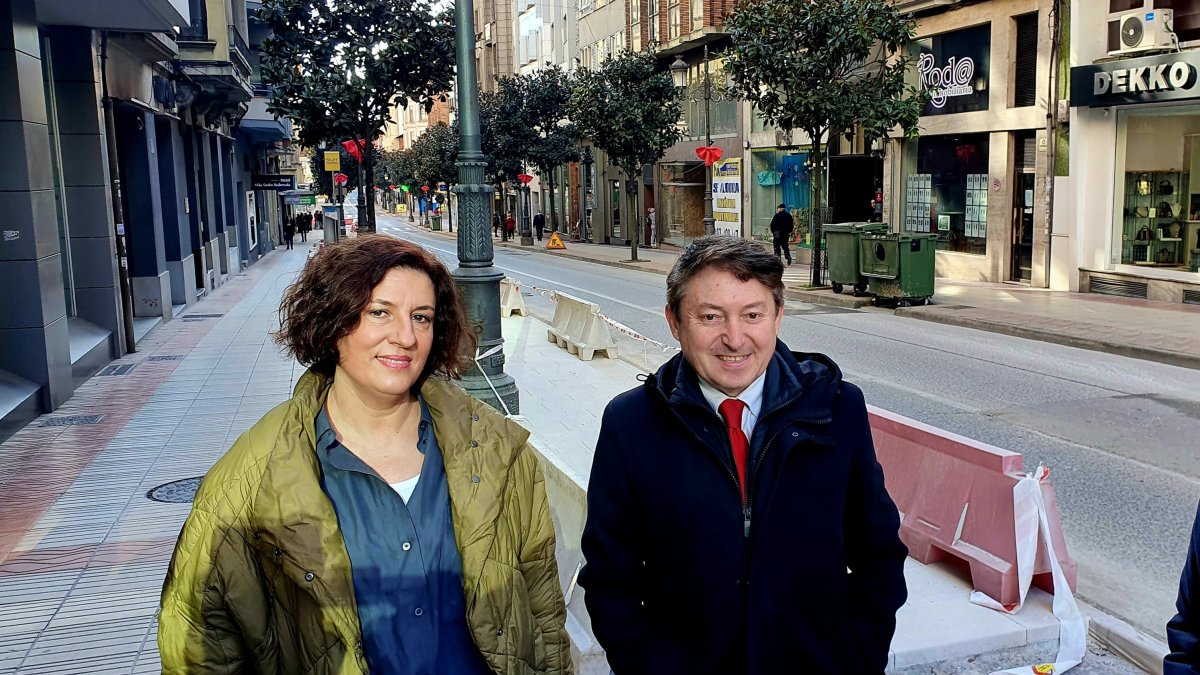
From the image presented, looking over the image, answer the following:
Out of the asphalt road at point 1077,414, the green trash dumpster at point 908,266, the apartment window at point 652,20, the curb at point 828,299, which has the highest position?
the apartment window at point 652,20

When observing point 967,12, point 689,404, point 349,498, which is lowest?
point 349,498

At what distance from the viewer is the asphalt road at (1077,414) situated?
6.14 meters

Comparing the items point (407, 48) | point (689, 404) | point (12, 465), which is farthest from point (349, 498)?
point (407, 48)

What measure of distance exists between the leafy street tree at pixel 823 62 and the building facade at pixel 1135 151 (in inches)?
126

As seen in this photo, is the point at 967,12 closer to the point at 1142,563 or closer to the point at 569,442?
the point at 569,442

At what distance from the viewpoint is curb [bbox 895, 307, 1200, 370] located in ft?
41.4

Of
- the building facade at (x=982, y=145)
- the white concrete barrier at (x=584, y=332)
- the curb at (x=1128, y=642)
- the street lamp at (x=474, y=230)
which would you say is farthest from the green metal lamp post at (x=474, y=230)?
the building facade at (x=982, y=145)

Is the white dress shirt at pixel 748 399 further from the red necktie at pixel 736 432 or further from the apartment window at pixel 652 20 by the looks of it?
the apartment window at pixel 652 20

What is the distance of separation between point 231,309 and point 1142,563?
1798cm

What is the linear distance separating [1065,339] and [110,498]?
1210 centimetres

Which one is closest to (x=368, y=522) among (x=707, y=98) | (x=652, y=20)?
(x=707, y=98)

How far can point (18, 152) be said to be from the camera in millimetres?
10328

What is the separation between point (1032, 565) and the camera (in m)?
4.90

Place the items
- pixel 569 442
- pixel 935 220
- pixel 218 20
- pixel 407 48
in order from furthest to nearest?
pixel 935 220 < pixel 218 20 < pixel 407 48 < pixel 569 442
